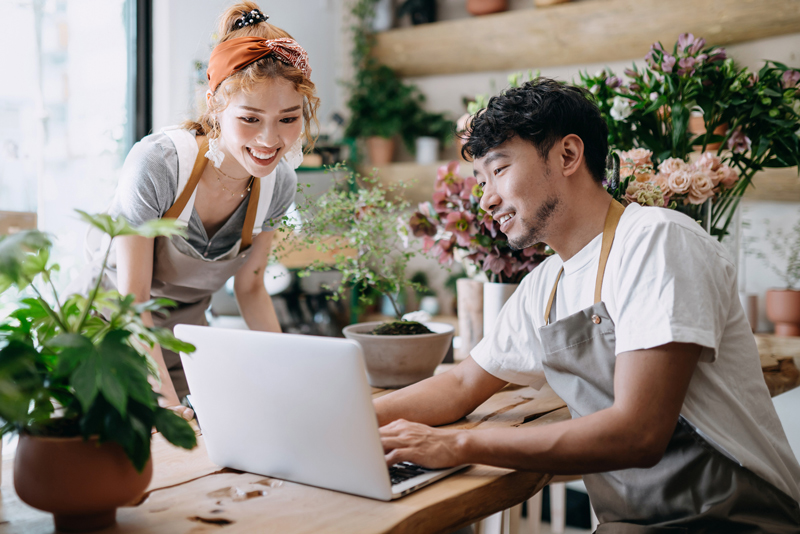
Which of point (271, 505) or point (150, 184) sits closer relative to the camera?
point (271, 505)

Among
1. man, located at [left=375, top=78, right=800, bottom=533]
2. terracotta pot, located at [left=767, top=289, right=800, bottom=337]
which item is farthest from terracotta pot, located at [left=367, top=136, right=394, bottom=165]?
man, located at [left=375, top=78, right=800, bottom=533]

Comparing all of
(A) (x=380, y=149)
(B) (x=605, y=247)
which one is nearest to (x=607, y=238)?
(B) (x=605, y=247)

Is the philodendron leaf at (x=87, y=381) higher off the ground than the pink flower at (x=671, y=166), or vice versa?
the pink flower at (x=671, y=166)

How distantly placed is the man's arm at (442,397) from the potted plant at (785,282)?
2076 millimetres

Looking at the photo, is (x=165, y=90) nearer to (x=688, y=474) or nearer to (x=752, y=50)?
(x=752, y=50)

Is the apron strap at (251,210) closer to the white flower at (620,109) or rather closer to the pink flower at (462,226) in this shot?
the pink flower at (462,226)

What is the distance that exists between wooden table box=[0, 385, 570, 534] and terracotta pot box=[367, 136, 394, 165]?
3.48 metres

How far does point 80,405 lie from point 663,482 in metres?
0.87

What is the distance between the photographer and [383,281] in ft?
5.55

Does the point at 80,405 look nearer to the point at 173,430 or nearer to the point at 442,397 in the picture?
the point at 173,430

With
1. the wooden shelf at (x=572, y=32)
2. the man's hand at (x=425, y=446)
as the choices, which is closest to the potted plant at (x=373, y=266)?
the man's hand at (x=425, y=446)

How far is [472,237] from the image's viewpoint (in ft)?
5.59

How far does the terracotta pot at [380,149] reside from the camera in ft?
14.5

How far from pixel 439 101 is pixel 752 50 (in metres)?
1.87
